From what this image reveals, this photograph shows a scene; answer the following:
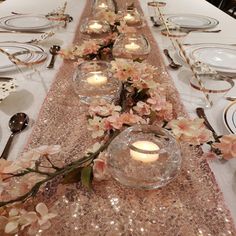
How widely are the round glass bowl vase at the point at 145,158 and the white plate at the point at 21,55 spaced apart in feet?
1.57

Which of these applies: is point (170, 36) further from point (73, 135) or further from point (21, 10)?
point (21, 10)

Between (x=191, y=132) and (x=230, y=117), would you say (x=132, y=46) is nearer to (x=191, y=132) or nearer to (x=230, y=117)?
(x=230, y=117)

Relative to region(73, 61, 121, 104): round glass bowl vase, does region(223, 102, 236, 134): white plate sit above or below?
above

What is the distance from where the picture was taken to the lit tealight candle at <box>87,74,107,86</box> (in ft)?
2.60

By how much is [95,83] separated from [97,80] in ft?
0.04

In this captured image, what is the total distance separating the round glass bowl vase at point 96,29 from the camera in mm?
1273

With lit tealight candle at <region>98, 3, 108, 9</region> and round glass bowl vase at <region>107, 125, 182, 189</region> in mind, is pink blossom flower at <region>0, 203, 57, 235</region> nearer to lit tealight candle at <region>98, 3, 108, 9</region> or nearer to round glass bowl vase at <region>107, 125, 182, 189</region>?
round glass bowl vase at <region>107, 125, 182, 189</region>

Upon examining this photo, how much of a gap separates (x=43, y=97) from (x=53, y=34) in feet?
1.77

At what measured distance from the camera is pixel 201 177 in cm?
54

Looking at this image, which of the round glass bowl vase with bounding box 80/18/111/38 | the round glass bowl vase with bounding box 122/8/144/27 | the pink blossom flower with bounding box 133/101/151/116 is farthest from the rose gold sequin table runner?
the round glass bowl vase with bounding box 122/8/144/27

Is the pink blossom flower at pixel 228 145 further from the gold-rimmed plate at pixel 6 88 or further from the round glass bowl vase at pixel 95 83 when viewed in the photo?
the gold-rimmed plate at pixel 6 88

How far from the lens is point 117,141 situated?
56 centimetres

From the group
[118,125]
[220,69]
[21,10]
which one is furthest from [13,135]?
[21,10]

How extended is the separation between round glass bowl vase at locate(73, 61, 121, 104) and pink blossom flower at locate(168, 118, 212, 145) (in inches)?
9.8
